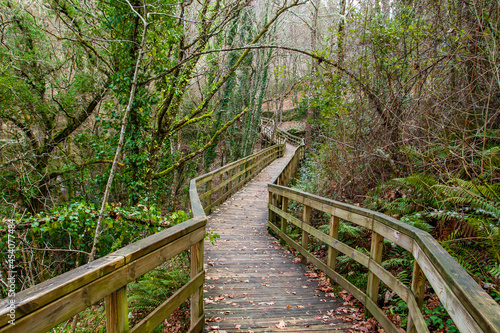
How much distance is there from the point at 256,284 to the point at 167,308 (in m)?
2.28

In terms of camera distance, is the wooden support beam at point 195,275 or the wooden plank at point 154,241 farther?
the wooden support beam at point 195,275

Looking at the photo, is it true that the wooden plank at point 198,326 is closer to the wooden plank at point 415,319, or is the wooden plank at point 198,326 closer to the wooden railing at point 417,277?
the wooden railing at point 417,277

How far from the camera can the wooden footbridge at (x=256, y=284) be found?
1.37 meters

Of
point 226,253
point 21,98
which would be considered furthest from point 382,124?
point 21,98

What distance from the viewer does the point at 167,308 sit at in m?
2.30

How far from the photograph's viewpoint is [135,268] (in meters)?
1.92

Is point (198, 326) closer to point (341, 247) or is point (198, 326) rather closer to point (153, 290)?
point (153, 290)

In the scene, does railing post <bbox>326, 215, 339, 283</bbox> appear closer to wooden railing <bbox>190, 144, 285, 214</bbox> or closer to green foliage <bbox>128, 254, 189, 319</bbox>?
wooden railing <bbox>190, 144, 285, 214</bbox>

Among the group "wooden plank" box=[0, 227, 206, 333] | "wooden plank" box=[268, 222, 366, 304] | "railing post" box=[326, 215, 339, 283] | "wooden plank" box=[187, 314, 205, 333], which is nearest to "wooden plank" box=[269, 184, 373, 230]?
"railing post" box=[326, 215, 339, 283]

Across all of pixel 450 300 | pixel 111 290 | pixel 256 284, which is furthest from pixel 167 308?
pixel 256 284

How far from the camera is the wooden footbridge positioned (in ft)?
4.50

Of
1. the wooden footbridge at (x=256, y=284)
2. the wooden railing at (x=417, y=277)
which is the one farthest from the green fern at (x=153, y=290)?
the wooden railing at (x=417, y=277)

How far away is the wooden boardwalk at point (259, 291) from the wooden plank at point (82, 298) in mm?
1563

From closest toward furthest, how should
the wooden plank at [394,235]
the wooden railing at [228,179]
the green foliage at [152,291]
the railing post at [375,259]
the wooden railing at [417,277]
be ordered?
the wooden railing at [417,277], the wooden plank at [394,235], the railing post at [375,259], the green foliage at [152,291], the wooden railing at [228,179]
